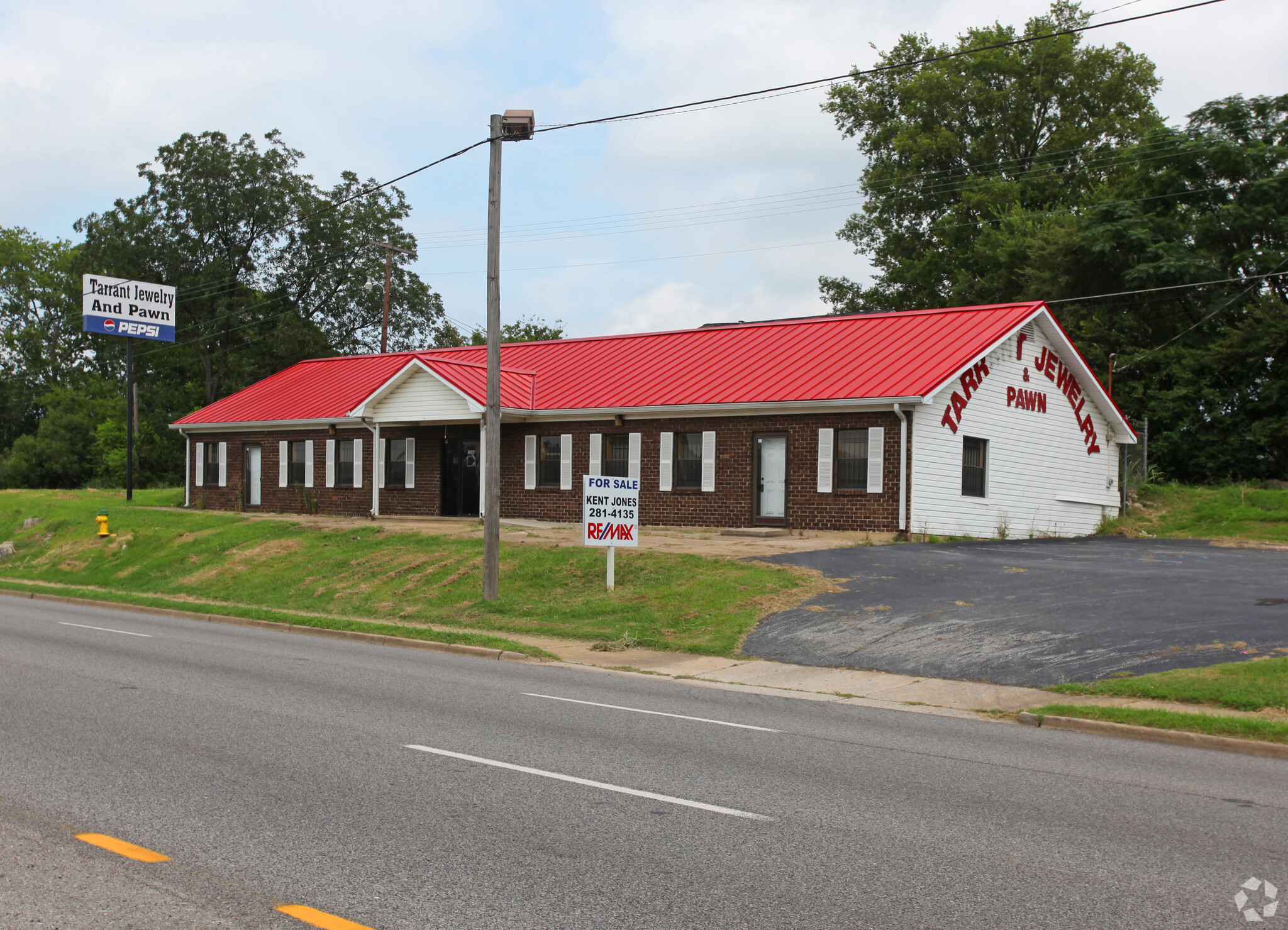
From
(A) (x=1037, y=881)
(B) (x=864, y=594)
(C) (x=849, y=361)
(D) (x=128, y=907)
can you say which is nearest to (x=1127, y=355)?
(C) (x=849, y=361)

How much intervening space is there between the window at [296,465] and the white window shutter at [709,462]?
15.3 metres

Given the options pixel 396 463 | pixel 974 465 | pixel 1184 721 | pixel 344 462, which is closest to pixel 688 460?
pixel 974 465

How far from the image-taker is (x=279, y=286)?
57.1 metres

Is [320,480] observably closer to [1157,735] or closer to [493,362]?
[493,362]

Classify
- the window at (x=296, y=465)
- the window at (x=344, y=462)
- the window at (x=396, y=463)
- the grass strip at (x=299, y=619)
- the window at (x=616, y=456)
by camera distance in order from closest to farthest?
the grass strip at (x=299, y=619)
the window at (x=616, y=456)
the window at (x=396, y=463)
the window at (x=344, y=462)
the window at (x=296, y=465)

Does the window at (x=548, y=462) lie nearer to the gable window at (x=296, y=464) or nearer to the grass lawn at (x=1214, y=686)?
the gable window at (x=296, y=464)

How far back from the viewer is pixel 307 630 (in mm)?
17562

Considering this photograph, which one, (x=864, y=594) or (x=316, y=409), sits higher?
(x=316, y=409)

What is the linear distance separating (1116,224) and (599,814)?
38303 millimetres

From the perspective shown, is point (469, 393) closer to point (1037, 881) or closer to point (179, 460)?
point (1037, 881)

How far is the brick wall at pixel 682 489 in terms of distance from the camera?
24.7m

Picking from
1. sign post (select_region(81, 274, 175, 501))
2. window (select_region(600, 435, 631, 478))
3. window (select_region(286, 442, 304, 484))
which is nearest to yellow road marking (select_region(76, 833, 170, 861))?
window (select_region(600, 435, 631, 478))

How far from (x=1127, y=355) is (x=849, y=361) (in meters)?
17.9

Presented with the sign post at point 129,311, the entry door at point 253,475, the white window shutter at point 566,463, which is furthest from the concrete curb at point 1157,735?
the sign post at point 129,311
